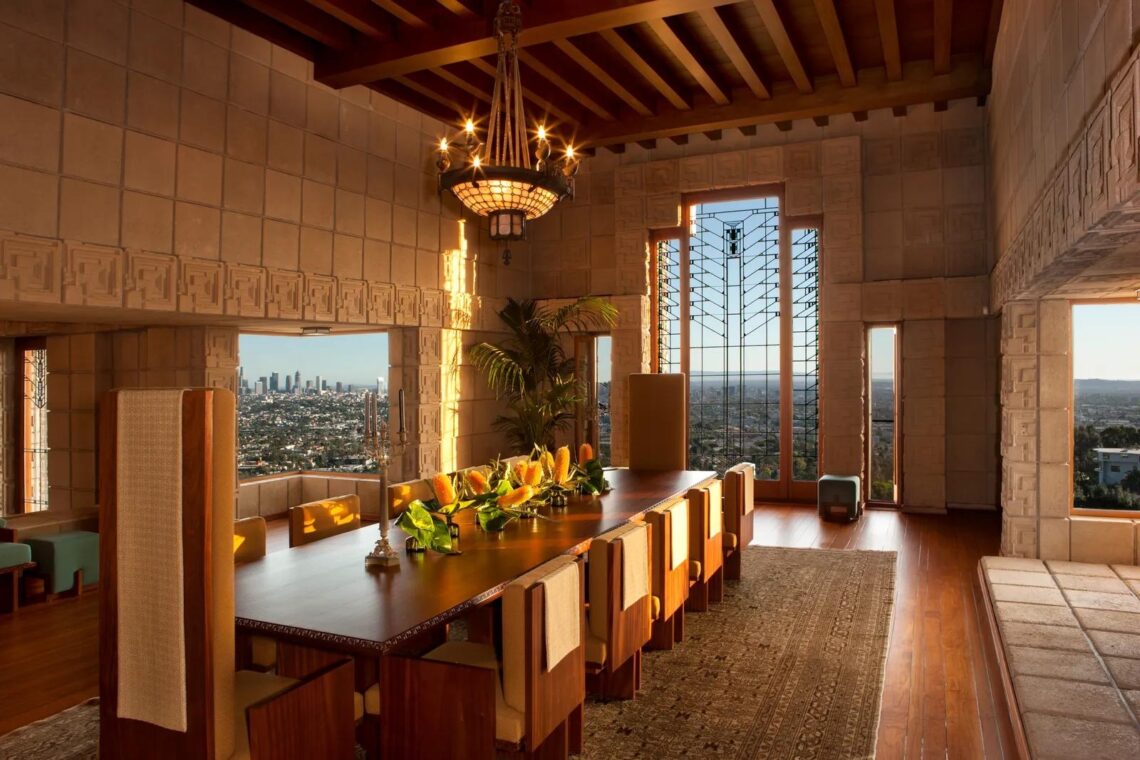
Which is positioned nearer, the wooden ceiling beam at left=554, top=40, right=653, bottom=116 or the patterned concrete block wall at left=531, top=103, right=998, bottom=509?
the wooden ceiling beam at left=554, top=40, right=653, bottom=116

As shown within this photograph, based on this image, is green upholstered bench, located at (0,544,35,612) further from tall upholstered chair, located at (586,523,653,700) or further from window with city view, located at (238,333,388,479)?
tall upholstered chair, located at (586,523,653,700)

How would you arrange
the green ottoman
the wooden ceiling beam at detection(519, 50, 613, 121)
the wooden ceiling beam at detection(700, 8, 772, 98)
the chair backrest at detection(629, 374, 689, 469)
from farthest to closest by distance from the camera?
the wooden ceiling beam at detection(519, 50, 613, 121)
the chair backrest at detection(629, 374, 689, 469)
the wooden ceiling beam at detection(700, 8, 772, 98)
the green ottoman

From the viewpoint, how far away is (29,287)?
4.44m

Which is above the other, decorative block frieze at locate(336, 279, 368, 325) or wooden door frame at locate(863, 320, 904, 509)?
decorative block frieze at locate(336, 279, 368, 325)

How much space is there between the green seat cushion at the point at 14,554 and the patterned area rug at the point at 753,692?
1931 millimetres

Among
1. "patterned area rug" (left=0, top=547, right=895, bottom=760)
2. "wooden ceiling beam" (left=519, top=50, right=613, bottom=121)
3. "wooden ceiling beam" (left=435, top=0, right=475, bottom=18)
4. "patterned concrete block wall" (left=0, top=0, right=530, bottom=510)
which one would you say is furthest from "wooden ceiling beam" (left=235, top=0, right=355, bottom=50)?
"patterned area rug" (left=0, top=547, right=895, bottom=760)

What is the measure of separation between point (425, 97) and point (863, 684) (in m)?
6.52

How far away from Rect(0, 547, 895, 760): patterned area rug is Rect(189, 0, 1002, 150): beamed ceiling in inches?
158

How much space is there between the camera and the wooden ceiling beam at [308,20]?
18.2ft

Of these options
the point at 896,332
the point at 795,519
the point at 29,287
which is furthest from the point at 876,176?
the point at 29,287

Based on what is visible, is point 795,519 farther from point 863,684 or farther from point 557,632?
point 557,632

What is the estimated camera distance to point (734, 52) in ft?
21.4

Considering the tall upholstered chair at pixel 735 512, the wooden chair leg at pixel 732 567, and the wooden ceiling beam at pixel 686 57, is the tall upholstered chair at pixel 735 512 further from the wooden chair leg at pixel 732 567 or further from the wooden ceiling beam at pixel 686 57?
the wooden ceiling beam at pixel 686 57

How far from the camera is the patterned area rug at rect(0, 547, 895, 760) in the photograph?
3045mm
